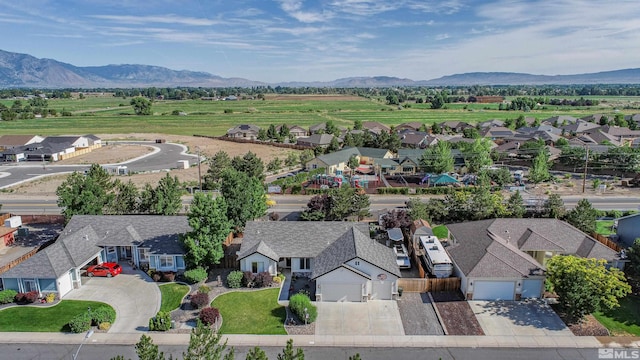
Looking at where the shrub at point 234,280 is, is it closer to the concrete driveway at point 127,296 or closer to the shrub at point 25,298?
the concrete driveway at point 127,296

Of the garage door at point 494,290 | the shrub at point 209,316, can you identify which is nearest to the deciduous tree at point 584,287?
the garage door at point 494,290

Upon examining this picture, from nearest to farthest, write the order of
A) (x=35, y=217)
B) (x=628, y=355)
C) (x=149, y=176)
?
(x=628, y=355) < (x=35, y=217) < (x=149, y=176)

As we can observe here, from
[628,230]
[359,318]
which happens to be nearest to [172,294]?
[359,318]

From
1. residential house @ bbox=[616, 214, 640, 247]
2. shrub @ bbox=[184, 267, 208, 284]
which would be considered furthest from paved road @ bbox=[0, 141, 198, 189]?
residential house @ bbox=[616, 214, 640, 247]

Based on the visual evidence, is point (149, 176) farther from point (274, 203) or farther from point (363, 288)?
point (363, 288)

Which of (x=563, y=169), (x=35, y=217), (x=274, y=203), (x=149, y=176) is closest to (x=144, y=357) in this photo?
(x=274, y=203)
